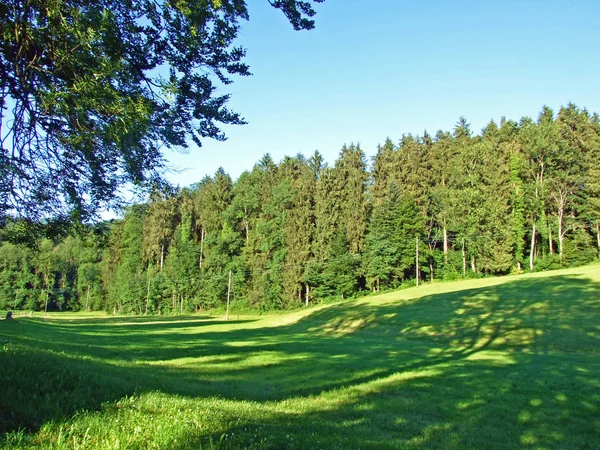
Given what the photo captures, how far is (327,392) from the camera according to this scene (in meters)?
10.6

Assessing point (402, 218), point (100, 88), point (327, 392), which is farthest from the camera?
point (402, 218)

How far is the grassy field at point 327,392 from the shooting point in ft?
14.4

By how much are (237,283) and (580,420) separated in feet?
210

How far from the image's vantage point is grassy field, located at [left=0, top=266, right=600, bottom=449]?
438 cm

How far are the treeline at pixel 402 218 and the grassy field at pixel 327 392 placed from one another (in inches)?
1232

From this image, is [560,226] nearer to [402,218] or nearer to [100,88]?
[402,218]

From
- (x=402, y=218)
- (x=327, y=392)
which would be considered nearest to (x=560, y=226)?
(x=402, y=218)

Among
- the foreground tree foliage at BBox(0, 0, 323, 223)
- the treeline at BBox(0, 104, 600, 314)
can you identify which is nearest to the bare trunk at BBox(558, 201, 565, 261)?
the treeline at BBox(0, 104, 600, 314)

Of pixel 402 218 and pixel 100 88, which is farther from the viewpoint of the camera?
pixel 402 218

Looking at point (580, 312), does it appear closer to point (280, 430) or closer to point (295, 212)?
point (280, 430)

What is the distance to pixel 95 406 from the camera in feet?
16.5

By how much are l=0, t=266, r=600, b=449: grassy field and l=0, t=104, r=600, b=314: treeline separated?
31.3m

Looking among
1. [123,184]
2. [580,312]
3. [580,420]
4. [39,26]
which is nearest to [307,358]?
[580,420]

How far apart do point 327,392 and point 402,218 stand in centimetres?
5162
